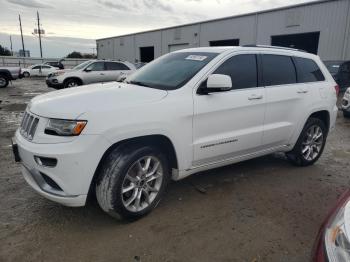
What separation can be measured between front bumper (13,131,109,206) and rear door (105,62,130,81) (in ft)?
40.9

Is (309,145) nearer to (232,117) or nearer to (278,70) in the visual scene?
(278,70)

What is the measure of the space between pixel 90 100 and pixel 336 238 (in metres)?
2.33

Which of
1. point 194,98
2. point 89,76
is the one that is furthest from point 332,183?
point 89,76

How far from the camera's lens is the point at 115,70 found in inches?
608

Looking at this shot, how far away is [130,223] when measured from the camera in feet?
10.6

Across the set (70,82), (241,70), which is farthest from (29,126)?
(70,82)

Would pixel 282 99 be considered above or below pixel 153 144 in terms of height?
above

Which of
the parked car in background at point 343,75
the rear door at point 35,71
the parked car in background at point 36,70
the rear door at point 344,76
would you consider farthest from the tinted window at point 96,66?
the rear door at point 35,71

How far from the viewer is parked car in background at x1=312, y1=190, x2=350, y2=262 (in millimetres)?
1622

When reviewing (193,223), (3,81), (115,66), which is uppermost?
(115,66)

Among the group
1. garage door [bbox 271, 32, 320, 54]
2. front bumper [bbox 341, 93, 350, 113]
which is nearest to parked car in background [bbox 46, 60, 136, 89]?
front bumper [bbox 341, 93, 350, 113]

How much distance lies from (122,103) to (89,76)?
12654 millimetres

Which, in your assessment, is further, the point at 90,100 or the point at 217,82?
the point at 217,82

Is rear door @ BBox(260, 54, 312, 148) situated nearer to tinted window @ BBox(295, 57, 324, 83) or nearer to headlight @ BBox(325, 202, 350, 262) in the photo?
tinted window @ BBox(295, 57, 324, 83)
